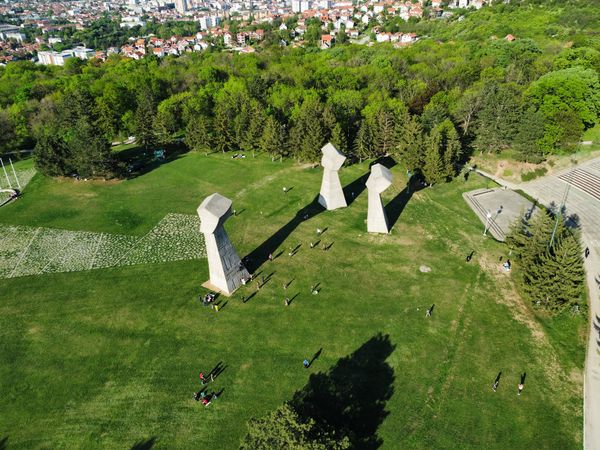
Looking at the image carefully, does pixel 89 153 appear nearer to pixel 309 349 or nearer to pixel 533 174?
pixel 309 349

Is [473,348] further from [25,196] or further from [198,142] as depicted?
[25,196]

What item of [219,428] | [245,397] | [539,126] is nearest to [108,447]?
[219,428]

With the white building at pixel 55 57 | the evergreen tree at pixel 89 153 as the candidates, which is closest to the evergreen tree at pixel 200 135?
the evergreen tree at pixel 89 153

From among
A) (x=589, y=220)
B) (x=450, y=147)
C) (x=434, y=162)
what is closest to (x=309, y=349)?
(x=434, y=162)

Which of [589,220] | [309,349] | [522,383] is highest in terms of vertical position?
[589,220]

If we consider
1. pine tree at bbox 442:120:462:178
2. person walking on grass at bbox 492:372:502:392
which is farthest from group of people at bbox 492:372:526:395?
pine tree at bbox 442:120:462:178

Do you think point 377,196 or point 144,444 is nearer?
point 144,444
